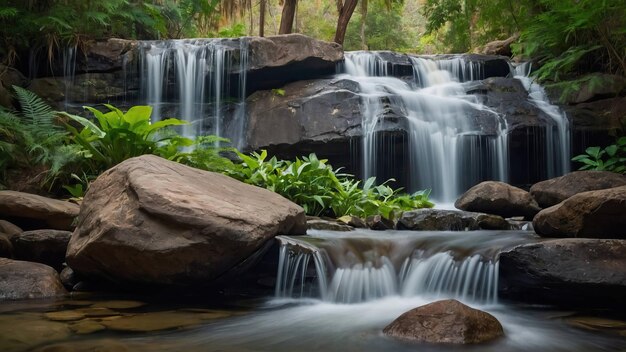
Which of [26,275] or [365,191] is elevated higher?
[365,191]

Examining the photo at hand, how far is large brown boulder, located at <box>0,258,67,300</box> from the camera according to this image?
14.9 ft

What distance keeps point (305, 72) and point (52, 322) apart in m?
8.51

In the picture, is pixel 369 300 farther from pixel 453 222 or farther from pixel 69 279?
pixel 69 279

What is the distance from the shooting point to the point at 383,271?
201 inches

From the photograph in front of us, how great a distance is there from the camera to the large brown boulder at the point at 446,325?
3.35 m

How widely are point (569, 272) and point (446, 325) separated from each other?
A: 155cm

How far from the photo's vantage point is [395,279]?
508 cm

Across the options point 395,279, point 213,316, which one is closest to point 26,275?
point 213,316

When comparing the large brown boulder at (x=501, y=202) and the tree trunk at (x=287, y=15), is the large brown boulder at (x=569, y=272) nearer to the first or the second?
the large brown boulder at (x=501, y=202)

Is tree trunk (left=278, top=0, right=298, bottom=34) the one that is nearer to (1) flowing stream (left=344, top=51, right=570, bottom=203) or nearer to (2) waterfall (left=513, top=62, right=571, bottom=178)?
(1) flowing stream (left=344, top=51, right=570, bottom=203)

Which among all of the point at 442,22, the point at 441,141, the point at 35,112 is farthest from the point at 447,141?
the point at 442,22

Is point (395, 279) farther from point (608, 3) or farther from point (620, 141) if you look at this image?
point (620, 141)

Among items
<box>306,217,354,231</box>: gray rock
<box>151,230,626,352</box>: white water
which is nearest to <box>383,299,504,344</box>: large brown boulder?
<box>151,230,626,352</box>: white water

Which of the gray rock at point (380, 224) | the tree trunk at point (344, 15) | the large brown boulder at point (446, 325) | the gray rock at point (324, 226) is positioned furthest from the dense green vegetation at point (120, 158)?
the tree trunk at point (344, 15)
